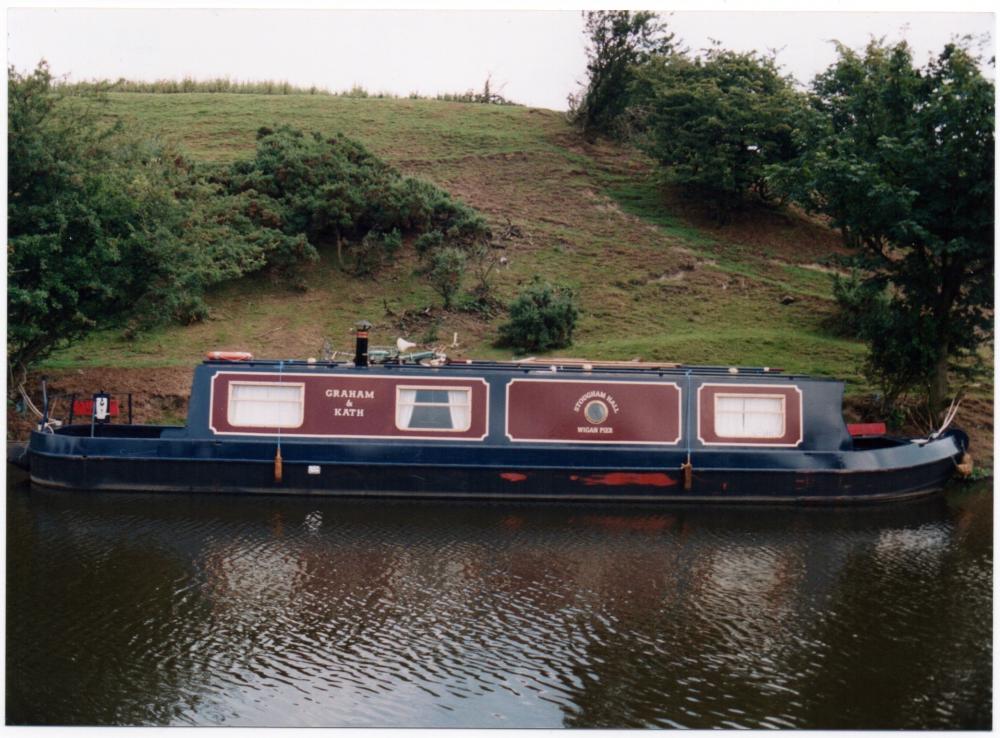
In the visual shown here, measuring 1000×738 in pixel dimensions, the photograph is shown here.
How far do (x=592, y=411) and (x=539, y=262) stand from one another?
11993 mm

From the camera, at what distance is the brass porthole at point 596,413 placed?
49.8 feet

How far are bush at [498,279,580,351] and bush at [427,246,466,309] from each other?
7.44ft

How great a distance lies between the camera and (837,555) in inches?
489

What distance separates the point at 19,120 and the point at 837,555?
14999 mm

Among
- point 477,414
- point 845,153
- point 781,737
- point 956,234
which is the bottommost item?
point 781,737

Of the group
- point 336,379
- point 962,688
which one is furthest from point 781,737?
point 336,379

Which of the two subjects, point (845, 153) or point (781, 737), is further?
point (845, 153)

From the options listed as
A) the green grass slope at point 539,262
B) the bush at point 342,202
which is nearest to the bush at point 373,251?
the bush at point 342,202

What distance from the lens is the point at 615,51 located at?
108 ft

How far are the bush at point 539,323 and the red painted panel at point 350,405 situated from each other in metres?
6.85

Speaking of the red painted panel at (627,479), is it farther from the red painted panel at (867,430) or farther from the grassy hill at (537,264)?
the grassy hill at (537,264)

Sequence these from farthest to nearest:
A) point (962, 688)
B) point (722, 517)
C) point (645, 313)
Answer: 1. point (645, 313)
2. point (722, 517)
3. point (962, 688)

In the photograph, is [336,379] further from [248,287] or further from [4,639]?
[248,287]

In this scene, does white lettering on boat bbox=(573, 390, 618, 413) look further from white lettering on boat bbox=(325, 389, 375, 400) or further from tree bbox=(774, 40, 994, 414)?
tree bbox=(774, 40, 994, 414)
